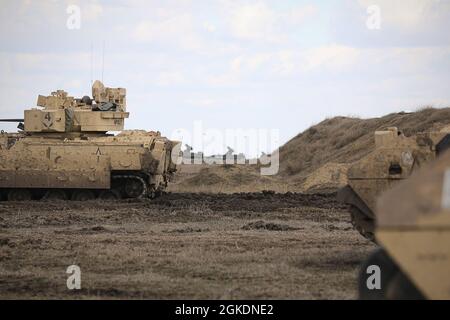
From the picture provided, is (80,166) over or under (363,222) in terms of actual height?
over

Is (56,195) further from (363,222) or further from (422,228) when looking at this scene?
(422,228)

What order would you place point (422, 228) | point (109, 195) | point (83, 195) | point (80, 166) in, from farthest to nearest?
point (109, 195), point (83, 195), point (80, 166), point (422, 228)

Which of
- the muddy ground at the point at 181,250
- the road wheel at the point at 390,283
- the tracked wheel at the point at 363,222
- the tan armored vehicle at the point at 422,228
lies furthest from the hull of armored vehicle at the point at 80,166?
the tan armored vehicle at the point at 422,228

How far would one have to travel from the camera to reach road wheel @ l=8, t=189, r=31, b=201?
30594 millimetres

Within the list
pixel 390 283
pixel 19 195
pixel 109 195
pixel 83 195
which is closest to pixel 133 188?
pixel 109 195

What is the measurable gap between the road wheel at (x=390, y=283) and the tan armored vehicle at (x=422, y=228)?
31 centimetres

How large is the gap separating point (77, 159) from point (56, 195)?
145 cm

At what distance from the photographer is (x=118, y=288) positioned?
37.9ft

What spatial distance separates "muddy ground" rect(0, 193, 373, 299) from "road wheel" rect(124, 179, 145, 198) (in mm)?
2790

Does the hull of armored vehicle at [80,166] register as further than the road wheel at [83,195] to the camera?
No

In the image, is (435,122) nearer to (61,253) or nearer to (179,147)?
(179,147)

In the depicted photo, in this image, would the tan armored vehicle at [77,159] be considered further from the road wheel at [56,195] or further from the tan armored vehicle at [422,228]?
the tan armored vehicle at [422,228]

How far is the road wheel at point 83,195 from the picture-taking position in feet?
99.4

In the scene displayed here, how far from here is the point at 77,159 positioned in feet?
98.1
